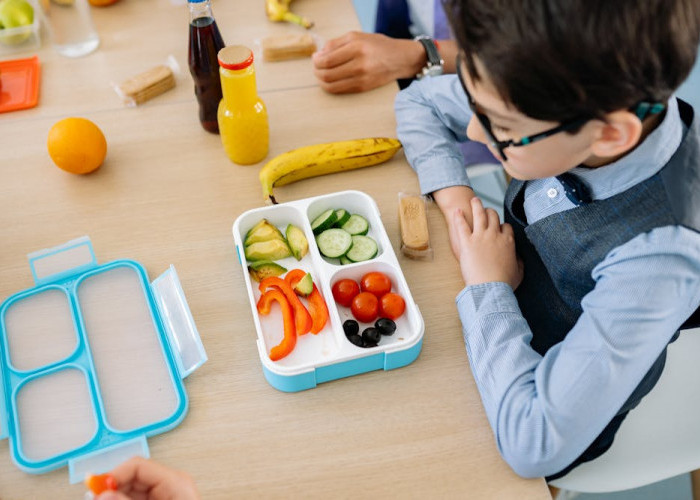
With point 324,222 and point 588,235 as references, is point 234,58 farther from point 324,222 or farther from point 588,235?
point 588,235

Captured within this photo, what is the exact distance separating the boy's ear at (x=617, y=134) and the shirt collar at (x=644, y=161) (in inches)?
A: 1.4

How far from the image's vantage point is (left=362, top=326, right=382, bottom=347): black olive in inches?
34.7

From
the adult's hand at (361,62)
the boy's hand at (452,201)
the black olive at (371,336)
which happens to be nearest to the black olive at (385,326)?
the black olive at (371,336)

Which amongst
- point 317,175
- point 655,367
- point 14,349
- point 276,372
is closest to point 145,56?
point 317,175

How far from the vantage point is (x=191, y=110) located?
4.09ft

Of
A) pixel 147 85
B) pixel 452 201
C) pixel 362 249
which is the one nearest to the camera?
pixel 362 249

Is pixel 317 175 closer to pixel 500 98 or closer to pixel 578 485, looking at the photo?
pixel 500 98

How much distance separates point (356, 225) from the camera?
1.02 m

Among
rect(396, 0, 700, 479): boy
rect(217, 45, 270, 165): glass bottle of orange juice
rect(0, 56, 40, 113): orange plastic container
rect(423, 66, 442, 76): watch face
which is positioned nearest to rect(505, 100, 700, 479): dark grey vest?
rect(396, 0, 700, 479): boy

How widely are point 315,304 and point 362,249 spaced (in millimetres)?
121

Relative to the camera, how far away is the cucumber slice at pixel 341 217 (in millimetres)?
1018

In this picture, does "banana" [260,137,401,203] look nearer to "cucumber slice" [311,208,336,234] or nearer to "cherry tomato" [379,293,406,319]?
"cucumber slice" [311,208,336,234]

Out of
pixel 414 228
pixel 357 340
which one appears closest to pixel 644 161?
pixel 414 228

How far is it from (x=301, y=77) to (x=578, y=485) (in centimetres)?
91
